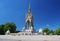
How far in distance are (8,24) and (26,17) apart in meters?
13.3

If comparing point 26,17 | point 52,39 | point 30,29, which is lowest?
point 52,39

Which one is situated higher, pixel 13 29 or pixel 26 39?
pixel 13 29

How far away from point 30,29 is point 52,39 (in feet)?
91.1

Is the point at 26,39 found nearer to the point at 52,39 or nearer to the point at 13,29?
the point at 52,39

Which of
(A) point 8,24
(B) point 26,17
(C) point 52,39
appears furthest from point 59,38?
(A) point 8,24

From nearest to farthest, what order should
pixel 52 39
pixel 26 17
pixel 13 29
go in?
pixel 52 39 < pixel 26 17 < pixel 13 29

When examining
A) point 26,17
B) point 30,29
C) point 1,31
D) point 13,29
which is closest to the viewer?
point 30,29

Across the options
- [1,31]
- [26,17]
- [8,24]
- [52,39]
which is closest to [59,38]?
[52,39]

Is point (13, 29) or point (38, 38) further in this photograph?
point (13, 29)

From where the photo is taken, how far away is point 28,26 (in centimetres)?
6744

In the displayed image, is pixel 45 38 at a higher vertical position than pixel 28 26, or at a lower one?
lower

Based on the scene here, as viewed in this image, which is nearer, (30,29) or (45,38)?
(45,38)

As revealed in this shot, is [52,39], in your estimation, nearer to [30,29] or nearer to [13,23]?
[30,29]

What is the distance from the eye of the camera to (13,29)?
261 ft
